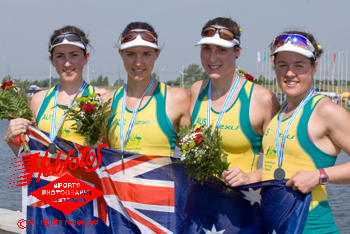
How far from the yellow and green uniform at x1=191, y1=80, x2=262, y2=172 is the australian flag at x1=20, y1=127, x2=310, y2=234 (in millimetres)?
400

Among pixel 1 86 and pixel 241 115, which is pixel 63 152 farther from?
pixel 241 115

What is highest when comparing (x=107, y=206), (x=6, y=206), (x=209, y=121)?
(x=209, y=121)

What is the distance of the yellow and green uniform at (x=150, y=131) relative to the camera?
15.6 ft

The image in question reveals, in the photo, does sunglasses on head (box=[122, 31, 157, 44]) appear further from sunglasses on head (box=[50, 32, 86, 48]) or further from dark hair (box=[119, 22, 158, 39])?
sunglasses on head (box=[50, 32, 86, 48])

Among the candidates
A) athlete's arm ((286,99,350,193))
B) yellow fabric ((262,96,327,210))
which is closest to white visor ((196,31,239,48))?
yellow fabric ((262,96,327,210))

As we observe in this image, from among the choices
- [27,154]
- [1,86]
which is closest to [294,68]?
[27,154]

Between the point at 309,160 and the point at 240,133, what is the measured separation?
0.88 meters

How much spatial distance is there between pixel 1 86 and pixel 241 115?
10.8 ft

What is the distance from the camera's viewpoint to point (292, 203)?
3.72 metres

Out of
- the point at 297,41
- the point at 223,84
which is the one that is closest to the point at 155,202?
the point at 223,84

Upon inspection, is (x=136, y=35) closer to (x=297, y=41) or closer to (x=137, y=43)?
(x=137, y=43)

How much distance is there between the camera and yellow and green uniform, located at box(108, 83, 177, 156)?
4.76 m

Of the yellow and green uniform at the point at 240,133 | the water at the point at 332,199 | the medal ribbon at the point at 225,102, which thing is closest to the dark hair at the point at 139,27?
the medal ribbon at the point at 225,102

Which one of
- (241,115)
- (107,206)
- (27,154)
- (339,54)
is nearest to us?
(241,115)
